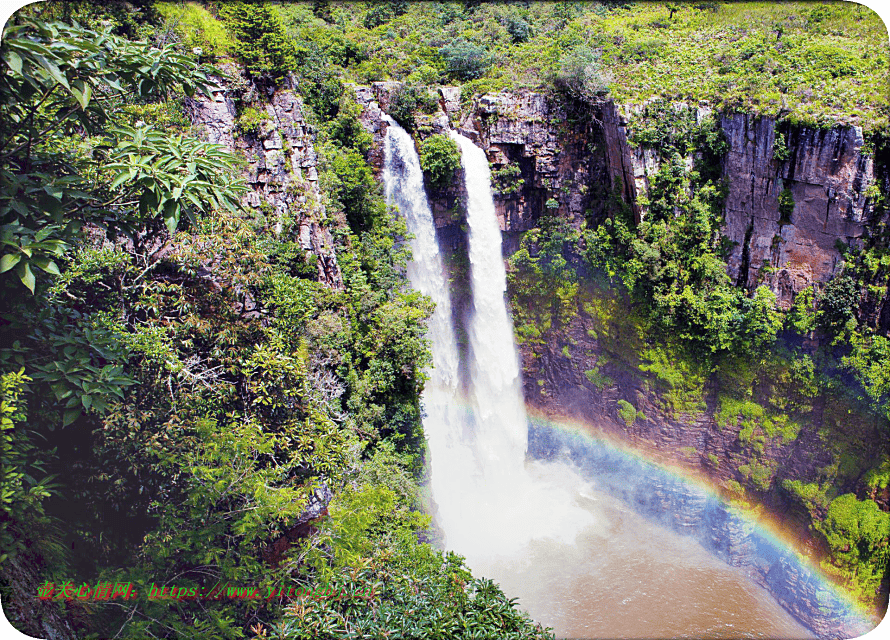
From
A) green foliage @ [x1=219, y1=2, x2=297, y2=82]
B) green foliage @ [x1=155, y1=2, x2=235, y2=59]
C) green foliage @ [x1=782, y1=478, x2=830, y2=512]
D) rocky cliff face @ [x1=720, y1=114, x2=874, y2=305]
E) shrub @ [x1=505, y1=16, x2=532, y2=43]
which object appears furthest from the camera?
shrub @ [x1=505, y1=16, x2=532, y2=43]

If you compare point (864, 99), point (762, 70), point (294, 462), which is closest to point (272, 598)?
point (294, 462)

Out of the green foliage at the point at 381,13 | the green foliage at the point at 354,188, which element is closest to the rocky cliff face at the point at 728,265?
the green foliage at the point at 354,188

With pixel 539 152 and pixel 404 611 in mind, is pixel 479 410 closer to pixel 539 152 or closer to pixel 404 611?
pixel 539 152

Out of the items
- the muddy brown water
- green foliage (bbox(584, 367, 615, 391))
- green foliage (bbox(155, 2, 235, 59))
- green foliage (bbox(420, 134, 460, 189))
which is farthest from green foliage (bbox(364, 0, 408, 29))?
the muddy brown water

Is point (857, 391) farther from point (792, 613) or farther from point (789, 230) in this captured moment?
point (792, 613)

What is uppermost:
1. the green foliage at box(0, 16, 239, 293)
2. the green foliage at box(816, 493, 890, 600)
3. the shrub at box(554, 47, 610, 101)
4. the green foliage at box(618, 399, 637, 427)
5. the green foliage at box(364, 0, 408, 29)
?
the green foliage at box(364, 0, 408, 29)

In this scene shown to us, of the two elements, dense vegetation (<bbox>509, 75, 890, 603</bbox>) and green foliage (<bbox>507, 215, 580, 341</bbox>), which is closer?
dense vegetation (<bbox>509, 75, 890, 603</bbox>)

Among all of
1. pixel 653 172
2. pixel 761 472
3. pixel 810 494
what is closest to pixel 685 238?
pixel 653 172

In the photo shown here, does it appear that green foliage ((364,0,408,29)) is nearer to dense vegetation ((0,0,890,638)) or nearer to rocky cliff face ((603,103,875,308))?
dense vegetation ((0,0,890,638))
